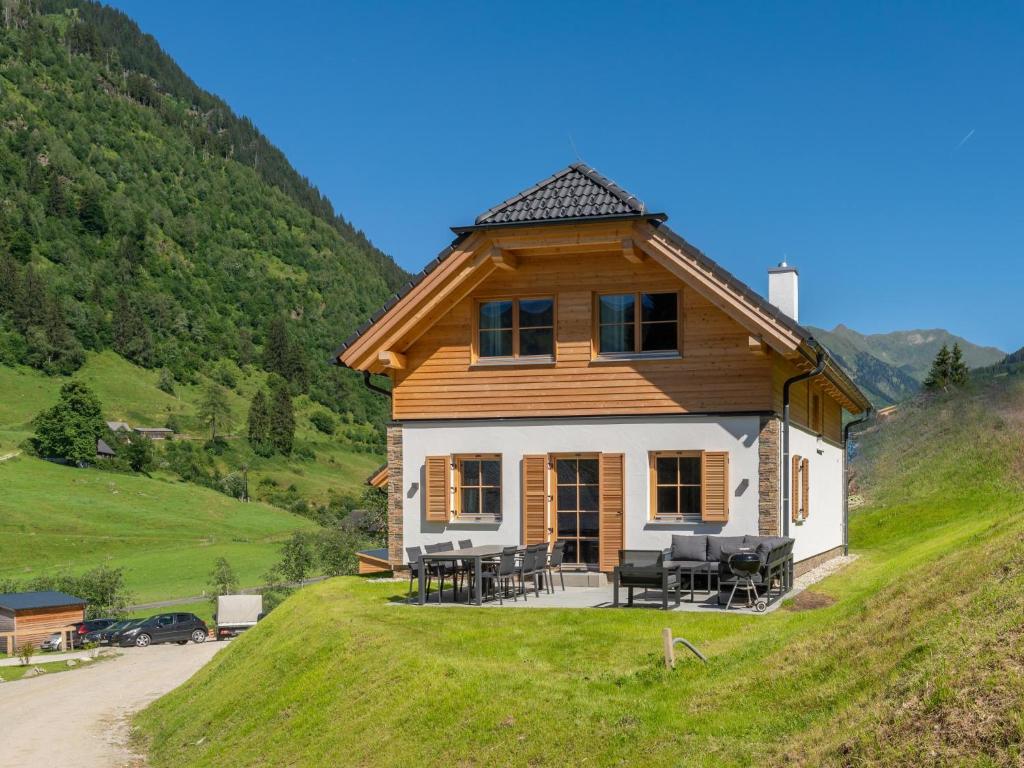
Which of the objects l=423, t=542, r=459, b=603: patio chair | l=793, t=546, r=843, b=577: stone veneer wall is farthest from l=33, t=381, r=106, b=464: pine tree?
l=423, t=542, r=459, b=603: patio chair

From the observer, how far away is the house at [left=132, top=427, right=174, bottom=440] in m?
134

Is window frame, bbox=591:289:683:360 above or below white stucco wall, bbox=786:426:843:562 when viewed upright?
above

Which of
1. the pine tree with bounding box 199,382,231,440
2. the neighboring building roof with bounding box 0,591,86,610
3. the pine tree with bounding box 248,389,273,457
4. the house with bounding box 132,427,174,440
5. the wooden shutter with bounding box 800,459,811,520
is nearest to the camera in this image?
the wooden shutter with bounding box 800,459,811,520

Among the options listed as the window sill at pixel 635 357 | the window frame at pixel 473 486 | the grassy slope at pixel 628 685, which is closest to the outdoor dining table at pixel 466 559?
the grassy slope at pixel 628 685

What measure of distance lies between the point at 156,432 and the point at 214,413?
11.5 meters

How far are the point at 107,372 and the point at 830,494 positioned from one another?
140980 millimetres

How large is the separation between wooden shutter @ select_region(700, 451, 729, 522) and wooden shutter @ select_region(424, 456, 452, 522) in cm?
477

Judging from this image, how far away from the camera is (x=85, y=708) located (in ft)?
85.4

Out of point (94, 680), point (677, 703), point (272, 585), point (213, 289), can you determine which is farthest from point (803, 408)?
point (213, 289)

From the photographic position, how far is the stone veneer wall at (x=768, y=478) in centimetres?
1828

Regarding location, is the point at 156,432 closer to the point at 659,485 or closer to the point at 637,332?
the point at 637,332

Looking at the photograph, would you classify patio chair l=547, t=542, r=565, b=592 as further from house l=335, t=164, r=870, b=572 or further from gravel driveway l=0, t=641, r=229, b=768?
gravel driveway l=0, t=641, r=229, b=768

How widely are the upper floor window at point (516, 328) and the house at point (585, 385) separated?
0.03 meters

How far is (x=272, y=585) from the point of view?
229 ft
